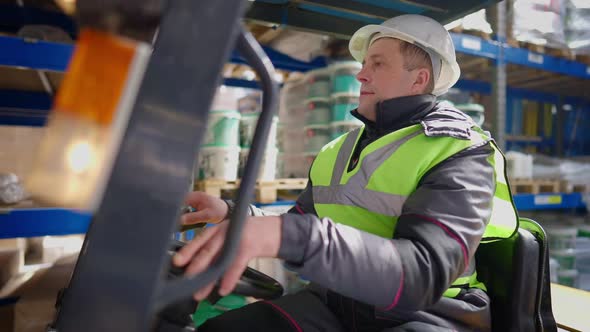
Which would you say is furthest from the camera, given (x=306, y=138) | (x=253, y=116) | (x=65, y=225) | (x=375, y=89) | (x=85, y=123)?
(x=306, y=138)

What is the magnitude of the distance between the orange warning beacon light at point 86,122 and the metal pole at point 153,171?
0.05m

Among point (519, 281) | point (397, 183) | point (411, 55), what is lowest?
point (519, 281)

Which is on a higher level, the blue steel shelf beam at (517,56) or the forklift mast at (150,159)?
the blue steel shelf beam at (517,56)

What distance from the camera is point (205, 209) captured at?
59.3 inches

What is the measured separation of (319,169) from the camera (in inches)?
74.3

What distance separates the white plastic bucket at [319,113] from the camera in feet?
13.4

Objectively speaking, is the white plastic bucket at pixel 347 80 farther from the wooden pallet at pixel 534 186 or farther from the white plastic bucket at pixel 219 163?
the wooden pallet at pixel 534 186

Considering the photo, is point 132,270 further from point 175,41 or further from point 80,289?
point 175,41

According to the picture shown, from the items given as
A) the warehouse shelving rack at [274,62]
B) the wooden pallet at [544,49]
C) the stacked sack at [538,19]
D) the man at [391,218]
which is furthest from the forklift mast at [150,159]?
the wooden pallet at [544,49]

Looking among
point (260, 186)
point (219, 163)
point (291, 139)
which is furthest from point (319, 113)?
point (219, 163)

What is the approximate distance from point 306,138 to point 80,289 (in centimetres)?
356

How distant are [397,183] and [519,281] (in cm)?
57

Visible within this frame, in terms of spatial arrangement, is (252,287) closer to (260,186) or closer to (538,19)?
(260,186)

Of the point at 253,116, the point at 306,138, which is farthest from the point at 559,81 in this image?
the point at 253,116
